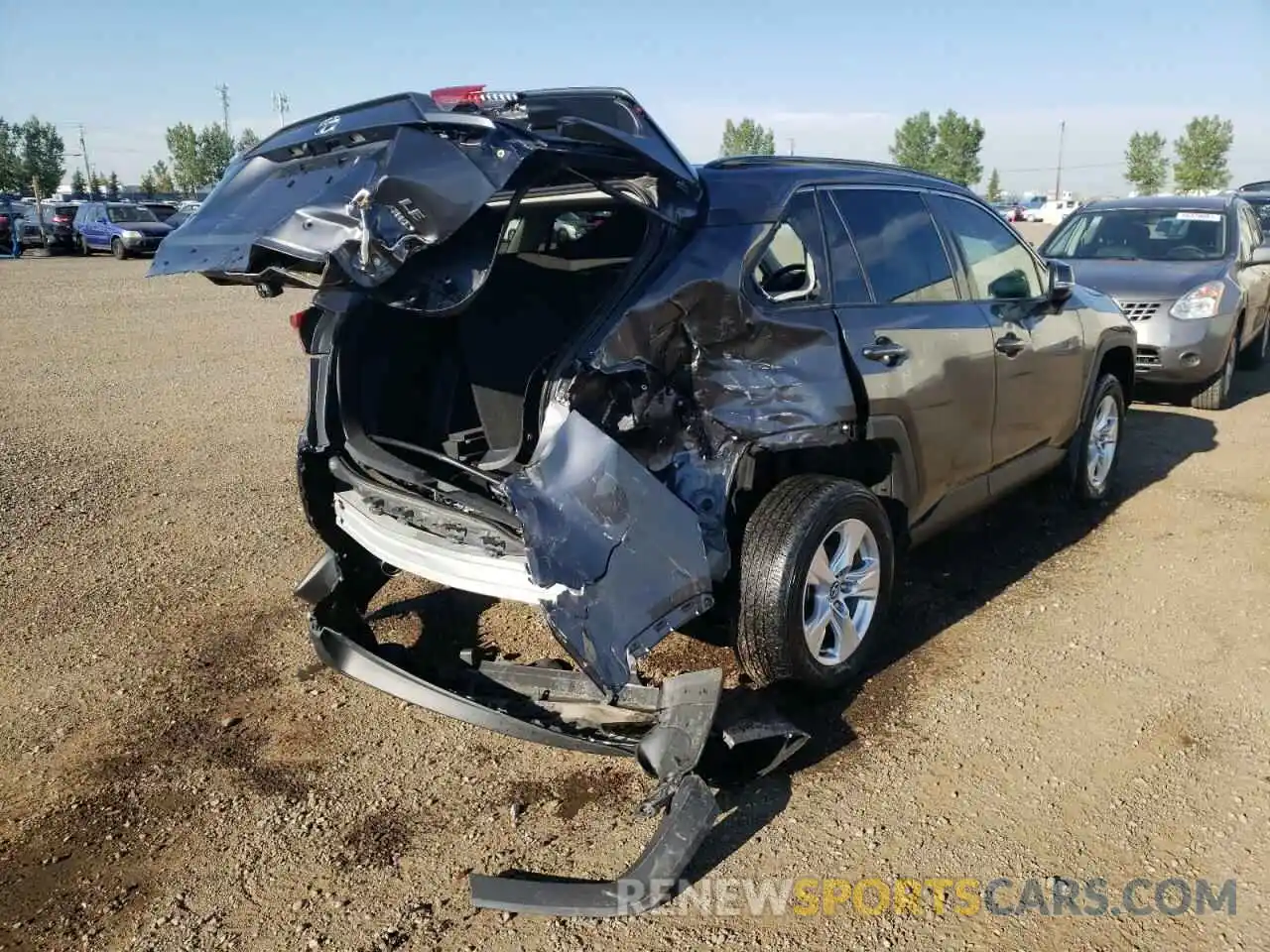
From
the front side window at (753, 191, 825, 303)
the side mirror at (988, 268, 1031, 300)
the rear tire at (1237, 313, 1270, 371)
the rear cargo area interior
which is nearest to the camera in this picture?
the front side window at (753, 191, 825, 303)

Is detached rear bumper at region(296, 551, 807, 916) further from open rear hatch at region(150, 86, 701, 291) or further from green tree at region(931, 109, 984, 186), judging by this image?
green tree at region(931, 109, 984, 186)

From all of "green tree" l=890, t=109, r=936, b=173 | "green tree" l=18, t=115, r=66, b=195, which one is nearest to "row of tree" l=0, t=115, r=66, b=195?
"green tree" l=18, t=115, r=66, b=195

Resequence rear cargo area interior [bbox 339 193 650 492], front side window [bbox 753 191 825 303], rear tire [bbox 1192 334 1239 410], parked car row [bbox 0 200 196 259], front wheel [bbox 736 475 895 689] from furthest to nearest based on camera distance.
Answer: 1. parked car row [bbox 0 200 196 259]
2. rear tire [bbox 1192 334 1239 410]
3. rear cargo area interior [bbox 339 193 650 492]
4. front side window [bbox 753 191 825 303]
5. front wheel [bbox 736 475 895 689]

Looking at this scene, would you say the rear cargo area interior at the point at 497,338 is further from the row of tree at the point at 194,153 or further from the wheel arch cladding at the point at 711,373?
the row of tree at the point at 194,153

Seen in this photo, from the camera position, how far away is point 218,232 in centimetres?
292

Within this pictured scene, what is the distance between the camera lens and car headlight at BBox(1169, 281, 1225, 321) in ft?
27.0

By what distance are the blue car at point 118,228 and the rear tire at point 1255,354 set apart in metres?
25.1

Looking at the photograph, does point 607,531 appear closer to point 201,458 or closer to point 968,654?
point 968,654

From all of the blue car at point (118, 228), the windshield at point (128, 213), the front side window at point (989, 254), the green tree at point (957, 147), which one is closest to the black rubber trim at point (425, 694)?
Result: the front side window at point (989, 254)

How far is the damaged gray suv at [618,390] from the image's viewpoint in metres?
2.83

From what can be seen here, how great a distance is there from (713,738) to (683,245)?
1597 millimetres

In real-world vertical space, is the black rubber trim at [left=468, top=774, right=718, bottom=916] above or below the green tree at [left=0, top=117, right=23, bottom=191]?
below

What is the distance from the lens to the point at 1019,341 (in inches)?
185

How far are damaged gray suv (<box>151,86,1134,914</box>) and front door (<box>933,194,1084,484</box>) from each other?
1.2 inches
